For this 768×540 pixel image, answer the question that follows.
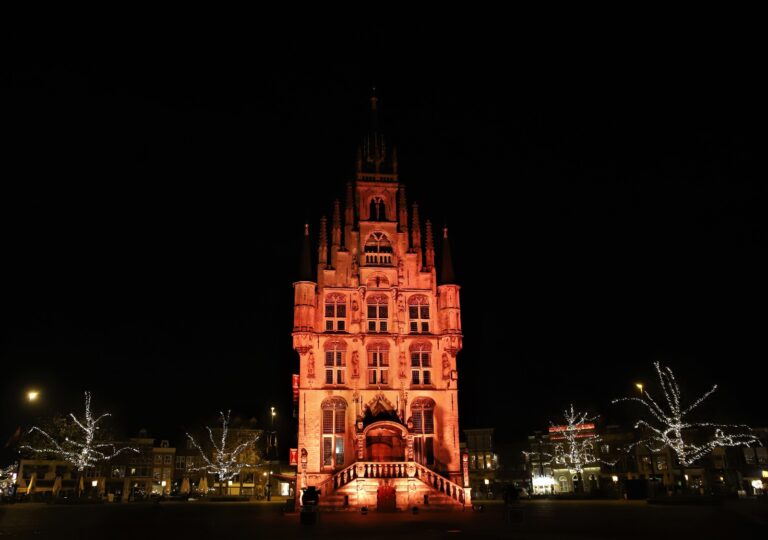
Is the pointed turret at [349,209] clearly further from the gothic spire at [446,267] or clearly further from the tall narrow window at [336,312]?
the gothic spire at [446,267]

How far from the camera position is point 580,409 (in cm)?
9800

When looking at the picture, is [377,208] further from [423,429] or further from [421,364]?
[423,429]

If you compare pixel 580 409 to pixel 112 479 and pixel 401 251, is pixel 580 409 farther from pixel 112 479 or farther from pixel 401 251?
pixel 112 479

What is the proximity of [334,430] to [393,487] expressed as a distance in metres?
9.08

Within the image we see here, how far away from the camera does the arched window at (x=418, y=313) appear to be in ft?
188

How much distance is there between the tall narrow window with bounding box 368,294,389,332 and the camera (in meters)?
56.7

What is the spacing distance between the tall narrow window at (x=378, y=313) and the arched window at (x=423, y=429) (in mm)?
7094

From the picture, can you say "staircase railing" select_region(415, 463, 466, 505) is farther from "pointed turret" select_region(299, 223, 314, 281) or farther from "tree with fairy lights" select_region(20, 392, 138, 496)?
"tree with fairy lights" select_region(20, 392, 138, 496)

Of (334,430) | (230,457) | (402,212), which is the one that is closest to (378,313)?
(402,212)

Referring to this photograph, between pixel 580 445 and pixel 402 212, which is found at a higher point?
pixel 402 212

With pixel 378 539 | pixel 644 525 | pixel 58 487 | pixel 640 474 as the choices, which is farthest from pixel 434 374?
pixel 58 487

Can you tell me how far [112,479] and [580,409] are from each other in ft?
230

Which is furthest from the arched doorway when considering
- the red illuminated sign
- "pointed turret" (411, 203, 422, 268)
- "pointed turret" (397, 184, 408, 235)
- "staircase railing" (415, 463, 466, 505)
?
the red illuminated sign

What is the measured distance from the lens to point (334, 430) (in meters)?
52.9
